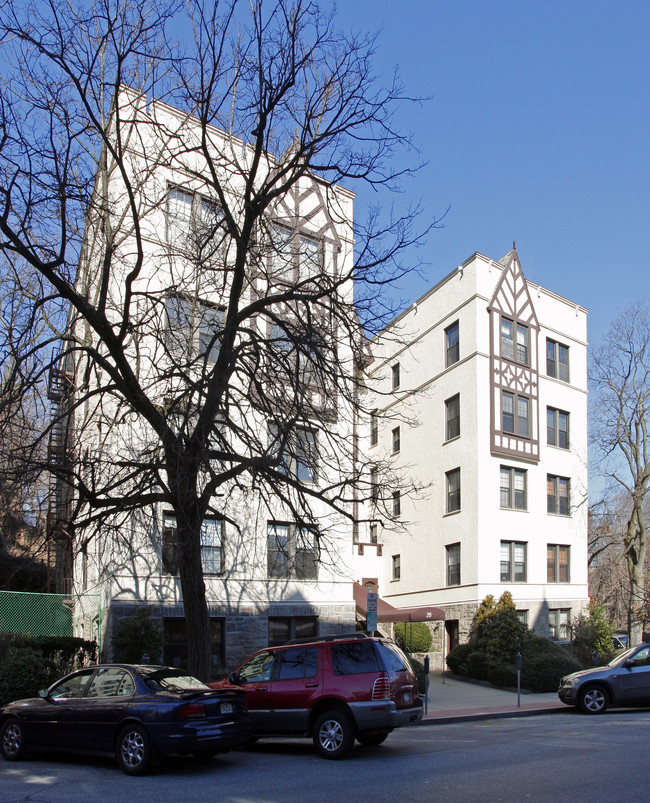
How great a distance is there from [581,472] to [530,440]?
3.75 m

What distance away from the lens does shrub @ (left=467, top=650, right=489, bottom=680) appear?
2681cm

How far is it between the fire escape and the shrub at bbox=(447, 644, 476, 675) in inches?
539

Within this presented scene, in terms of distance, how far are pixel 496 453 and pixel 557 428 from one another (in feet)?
15.5

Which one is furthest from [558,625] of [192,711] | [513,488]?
[192,711]

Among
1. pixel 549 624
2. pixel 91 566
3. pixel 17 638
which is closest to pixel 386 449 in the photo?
pixel 549 624

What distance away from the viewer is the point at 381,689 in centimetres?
1137

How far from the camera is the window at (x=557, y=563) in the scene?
31984 millimetres

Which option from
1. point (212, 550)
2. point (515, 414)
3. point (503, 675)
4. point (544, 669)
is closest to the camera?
point (212, 550)

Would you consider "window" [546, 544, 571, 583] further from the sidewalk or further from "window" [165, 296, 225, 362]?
"window" [165, 296, 225, 362]

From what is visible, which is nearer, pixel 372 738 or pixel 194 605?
pixel 372 738

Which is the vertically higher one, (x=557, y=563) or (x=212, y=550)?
(x=212, y=550)

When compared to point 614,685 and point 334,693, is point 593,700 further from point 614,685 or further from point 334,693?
point 334,693

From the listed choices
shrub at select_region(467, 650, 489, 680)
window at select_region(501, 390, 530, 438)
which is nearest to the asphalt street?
shrub at select_region(467, 650, 489, 680)

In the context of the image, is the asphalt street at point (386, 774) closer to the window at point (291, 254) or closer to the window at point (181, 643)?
the window at point (291, 254)
